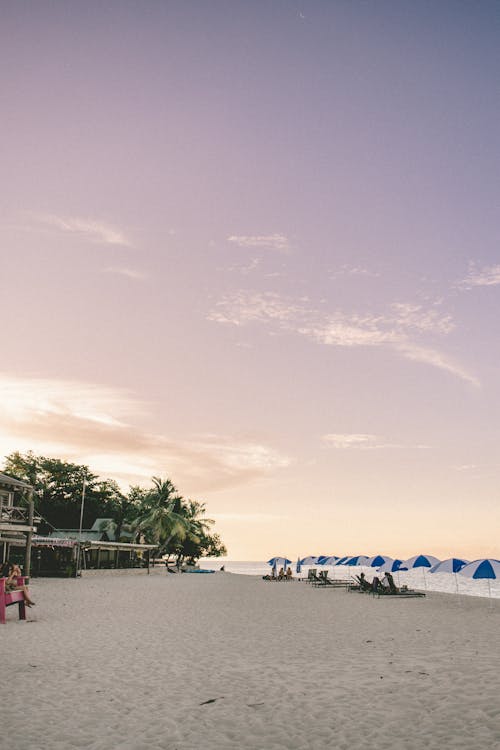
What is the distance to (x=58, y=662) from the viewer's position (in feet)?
35.3

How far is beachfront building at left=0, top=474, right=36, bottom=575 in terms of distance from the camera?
105 ft

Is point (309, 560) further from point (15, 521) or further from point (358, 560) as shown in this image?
point (15, 521)

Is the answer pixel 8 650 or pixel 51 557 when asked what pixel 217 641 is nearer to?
pixel 8 650

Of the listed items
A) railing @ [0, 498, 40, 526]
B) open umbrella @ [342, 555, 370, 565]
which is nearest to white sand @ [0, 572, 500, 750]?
railing @ [0, 498, 40, 526]

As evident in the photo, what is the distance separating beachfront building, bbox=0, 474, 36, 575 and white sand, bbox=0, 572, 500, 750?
1536 centimetres

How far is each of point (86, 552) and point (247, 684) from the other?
52374 mm

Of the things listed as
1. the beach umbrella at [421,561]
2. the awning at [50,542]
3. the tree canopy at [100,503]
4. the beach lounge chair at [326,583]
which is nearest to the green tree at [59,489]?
the tree canopy at [100,503]

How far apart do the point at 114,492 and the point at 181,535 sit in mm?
20984

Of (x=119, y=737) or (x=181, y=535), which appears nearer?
(x=119, y=737)

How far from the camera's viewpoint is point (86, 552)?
57.4 m

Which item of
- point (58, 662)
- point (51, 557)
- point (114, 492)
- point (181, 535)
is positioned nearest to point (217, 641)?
point (58, 662)

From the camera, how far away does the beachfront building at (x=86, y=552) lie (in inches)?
1692

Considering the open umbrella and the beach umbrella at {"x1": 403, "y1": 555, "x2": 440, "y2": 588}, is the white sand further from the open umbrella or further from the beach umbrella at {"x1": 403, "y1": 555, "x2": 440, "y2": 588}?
the open umbrella

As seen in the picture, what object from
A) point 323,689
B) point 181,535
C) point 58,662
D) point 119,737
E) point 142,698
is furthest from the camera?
point 181,535
